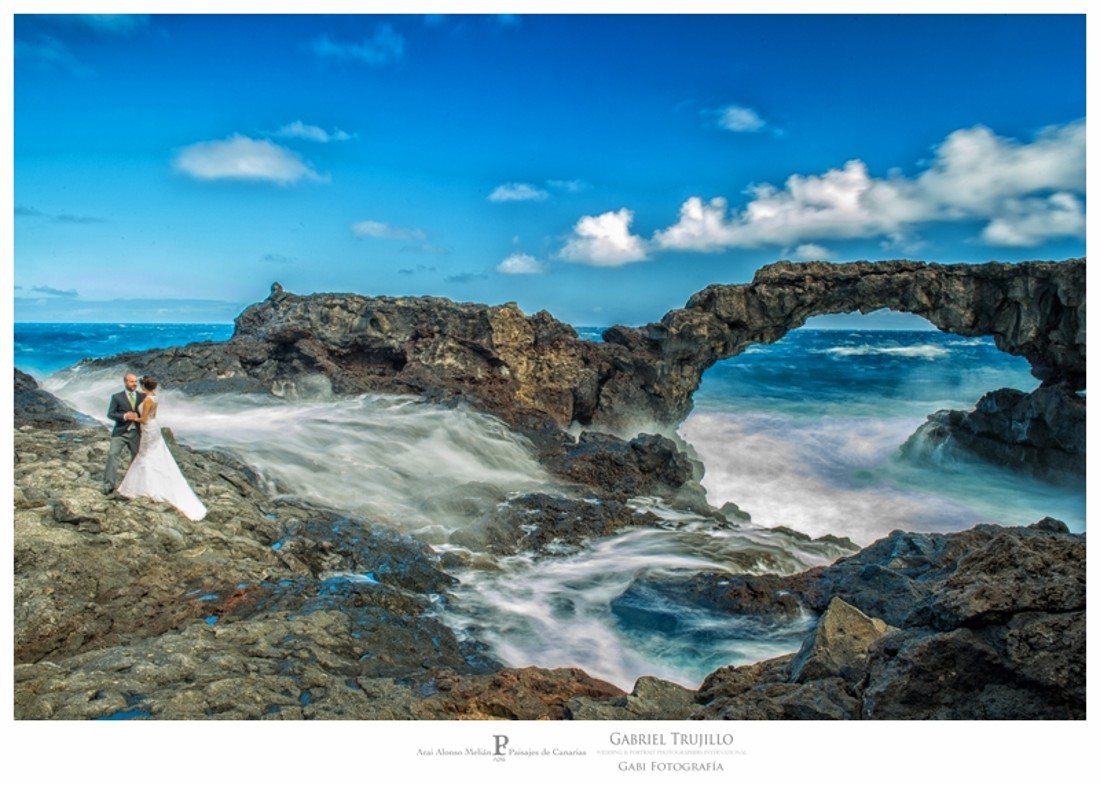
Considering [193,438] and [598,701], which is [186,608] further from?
[193,438]

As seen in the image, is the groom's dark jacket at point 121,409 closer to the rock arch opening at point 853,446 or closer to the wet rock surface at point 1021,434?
the rock arch opening at point 853,446

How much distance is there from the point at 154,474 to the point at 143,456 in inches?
8.3

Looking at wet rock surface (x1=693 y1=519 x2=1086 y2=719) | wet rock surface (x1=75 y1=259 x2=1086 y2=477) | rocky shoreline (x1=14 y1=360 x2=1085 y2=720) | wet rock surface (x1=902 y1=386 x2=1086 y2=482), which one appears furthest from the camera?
wet rock surface (x1=75 y1=259 x2=1086 y2=477)

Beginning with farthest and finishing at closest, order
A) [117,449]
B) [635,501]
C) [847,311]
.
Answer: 1. [847,311]
2. [635,501]
3. [117,449]

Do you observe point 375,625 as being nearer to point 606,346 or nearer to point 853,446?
point 606,346

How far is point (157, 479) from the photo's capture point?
636 cm

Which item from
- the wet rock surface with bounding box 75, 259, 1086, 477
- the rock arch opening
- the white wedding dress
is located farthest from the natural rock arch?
the white wedding dress

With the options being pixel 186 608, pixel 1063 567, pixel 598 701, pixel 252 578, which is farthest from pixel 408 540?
pixel 1063 567

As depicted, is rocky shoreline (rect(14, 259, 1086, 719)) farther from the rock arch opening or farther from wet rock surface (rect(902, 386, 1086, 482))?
the rock arch opening

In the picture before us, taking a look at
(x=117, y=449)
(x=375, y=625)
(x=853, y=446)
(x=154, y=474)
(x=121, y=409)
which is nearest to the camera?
(x=375, y=625)

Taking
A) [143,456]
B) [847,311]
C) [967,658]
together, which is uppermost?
[847,311]

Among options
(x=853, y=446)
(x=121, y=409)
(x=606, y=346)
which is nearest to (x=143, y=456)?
(x=121, y=409)

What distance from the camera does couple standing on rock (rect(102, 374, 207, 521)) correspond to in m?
6.05

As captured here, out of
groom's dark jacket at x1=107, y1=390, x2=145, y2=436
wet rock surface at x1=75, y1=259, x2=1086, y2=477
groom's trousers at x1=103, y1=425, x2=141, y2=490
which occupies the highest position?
wet rock surface at x1=75, y1=259, x2=1086, y2=477
